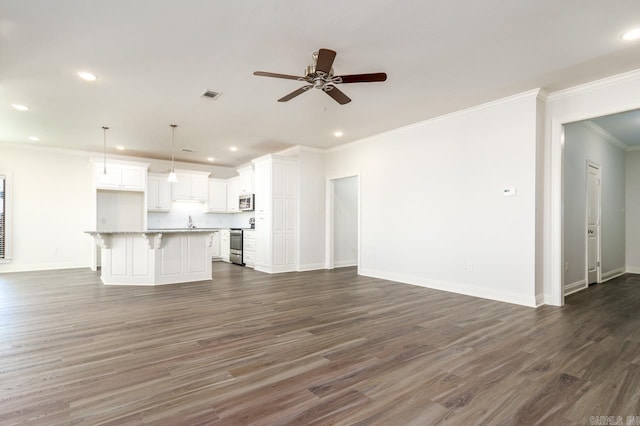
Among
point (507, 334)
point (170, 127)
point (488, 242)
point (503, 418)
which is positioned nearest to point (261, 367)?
point (503, 418)

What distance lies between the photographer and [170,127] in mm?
5809

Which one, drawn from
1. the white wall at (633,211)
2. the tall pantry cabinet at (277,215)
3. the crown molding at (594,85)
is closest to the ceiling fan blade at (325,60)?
the crown molding at (594,85)

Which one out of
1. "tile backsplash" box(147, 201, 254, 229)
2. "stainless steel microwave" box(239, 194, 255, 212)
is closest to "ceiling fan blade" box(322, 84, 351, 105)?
"stainless steel microwave" box(239, 194, 255, 212)

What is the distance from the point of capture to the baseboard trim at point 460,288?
417 cm

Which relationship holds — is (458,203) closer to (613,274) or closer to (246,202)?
(613,274)

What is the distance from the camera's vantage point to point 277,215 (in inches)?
277

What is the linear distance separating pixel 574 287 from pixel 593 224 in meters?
1.41

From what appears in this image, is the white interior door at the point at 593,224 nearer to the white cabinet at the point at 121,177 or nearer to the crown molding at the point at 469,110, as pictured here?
the crown molding at the point at 469,110

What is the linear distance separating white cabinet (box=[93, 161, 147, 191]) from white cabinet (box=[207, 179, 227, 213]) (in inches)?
70.4

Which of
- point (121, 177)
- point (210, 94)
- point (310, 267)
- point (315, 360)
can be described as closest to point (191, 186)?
point (121, 177)

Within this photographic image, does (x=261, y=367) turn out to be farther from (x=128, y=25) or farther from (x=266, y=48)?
(x=128, y=25)

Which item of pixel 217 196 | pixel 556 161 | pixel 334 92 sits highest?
pixel 334 92

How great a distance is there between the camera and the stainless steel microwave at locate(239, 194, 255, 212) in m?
8.23

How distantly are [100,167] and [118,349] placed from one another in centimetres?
610
